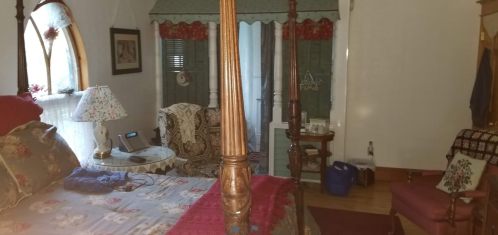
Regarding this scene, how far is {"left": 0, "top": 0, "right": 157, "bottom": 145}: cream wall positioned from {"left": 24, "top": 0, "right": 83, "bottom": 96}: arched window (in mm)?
119

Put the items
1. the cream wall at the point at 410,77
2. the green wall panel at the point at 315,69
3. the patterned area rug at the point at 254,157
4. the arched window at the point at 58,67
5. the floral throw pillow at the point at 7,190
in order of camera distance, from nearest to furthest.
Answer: the floral throw pillow at the point at 7,190, the arched window at the point at 58,67, the cream wall at the point at 410,77, the green wall panel at the point at 315,69, the patterned area rug at the point at 254,157

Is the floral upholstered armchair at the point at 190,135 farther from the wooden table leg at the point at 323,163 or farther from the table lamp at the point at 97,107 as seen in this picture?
the wooden table leg at the point at 323,163

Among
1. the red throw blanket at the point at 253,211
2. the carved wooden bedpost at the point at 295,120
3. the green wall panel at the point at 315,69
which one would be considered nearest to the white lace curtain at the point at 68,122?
the red throw blanket at the point at 253,211

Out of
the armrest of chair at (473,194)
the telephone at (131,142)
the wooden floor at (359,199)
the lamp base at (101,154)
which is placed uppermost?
the telephone at (131,142)

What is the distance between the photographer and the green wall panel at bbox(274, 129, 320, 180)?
484cm

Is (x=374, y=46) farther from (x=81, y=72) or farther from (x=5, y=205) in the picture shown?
(x=5, y=205)

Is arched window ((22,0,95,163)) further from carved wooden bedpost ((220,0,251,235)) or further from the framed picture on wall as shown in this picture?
carved wooden bedpost ((220,0,251,235))

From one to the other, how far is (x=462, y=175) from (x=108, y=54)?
131 inches

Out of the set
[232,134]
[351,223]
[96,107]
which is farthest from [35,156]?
[351,223]

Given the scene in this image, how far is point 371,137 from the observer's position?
492 cm

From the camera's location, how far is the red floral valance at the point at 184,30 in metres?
5.03

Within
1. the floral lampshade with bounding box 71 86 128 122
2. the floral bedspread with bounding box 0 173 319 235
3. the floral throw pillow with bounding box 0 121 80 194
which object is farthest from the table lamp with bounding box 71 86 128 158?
the floral bedspread with bounding box 0 173 319 235

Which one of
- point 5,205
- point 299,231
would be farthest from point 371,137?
point 5,205

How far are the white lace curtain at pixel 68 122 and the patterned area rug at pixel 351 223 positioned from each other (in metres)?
2.20
